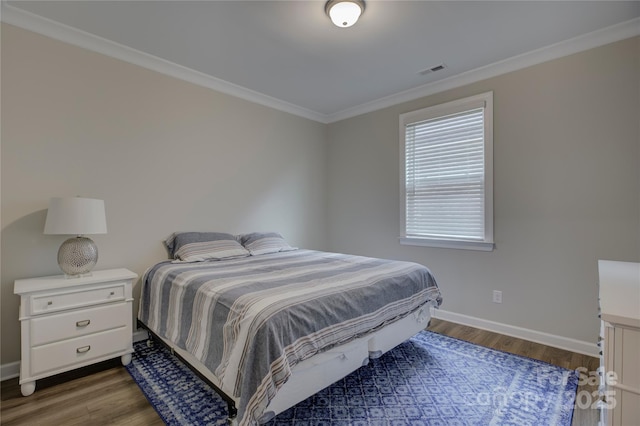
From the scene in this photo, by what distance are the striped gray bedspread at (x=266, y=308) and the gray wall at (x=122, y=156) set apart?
0.66 meters

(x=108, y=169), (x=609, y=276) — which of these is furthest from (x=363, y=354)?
(x=108, y=169)

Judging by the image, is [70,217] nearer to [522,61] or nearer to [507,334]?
[507,334]

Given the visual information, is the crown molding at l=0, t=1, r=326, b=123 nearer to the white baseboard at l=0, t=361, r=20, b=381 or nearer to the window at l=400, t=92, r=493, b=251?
the window at l=400, t=92, r=493, b=251

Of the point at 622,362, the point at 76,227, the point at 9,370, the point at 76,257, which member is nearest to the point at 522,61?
the point at 622,362

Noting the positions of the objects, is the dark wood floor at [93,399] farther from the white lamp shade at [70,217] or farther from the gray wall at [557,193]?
the white lamp shade at [70,217]

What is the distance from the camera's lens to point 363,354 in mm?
2049

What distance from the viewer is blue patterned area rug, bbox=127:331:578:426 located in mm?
1731

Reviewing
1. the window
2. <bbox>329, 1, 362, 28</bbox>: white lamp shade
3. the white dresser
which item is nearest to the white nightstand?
<bbox>329, 1, 362, 28</bbox>: white lamp shade

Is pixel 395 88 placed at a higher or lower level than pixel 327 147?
higher

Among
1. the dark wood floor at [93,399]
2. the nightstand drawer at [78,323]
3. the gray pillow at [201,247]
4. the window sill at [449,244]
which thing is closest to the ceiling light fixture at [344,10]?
the gray pillow at [201,247]

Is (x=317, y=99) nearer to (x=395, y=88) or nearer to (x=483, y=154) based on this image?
(x=395, y=88)

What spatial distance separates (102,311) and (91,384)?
1.59ft

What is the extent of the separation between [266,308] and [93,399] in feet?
4.63

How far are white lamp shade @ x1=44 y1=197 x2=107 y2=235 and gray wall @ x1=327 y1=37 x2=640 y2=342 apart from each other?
328 centimetres
